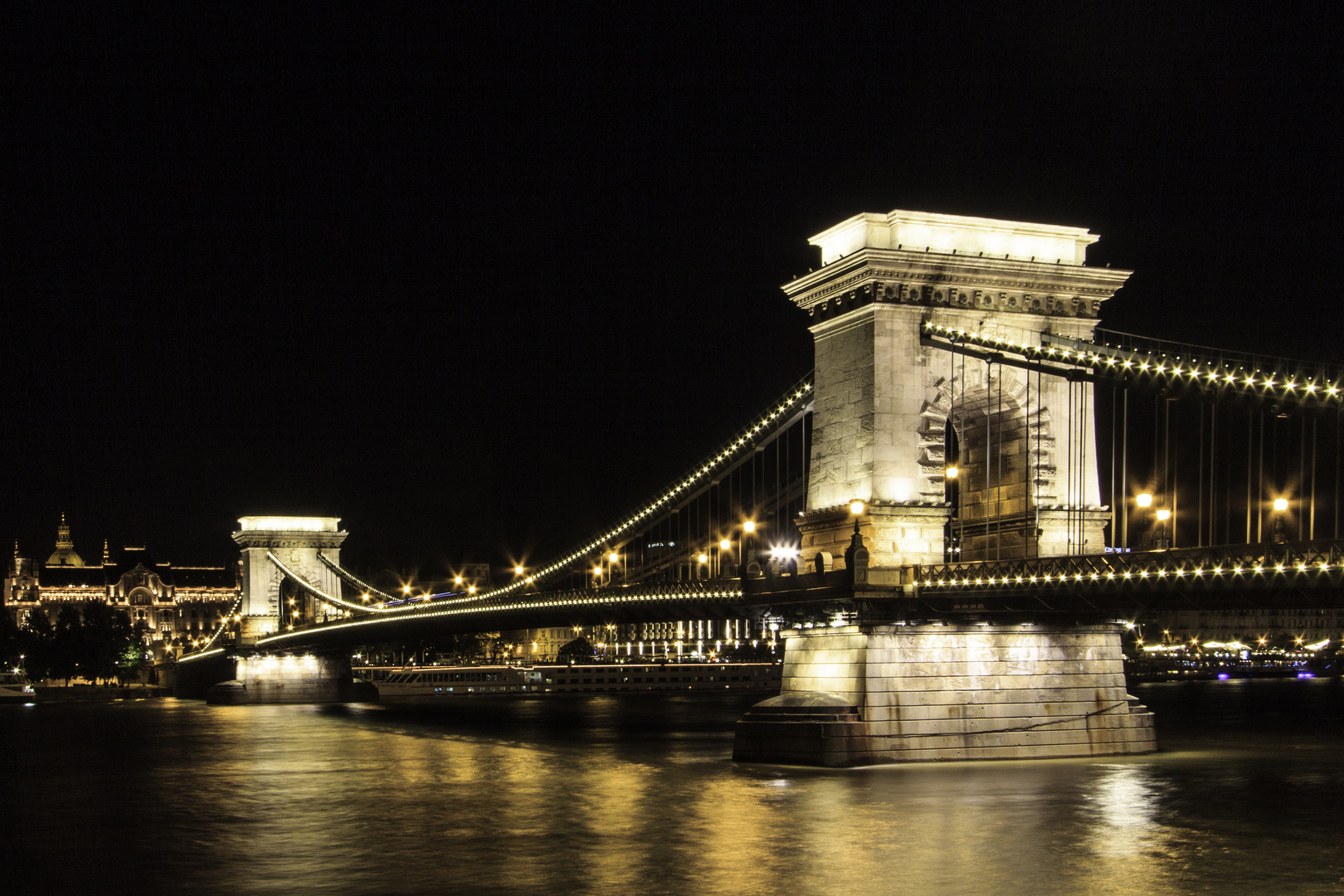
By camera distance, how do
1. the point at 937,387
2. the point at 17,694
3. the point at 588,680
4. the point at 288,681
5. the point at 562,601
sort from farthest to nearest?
the point at 588,680
the point at 17,694
the point at 288,681
the point at 562,601
the point at 937,387

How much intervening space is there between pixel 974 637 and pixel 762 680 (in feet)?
259

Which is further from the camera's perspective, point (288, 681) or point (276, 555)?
point (276, 555)

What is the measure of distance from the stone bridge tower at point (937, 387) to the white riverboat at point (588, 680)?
73.5 meters

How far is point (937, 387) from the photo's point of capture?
3562cm

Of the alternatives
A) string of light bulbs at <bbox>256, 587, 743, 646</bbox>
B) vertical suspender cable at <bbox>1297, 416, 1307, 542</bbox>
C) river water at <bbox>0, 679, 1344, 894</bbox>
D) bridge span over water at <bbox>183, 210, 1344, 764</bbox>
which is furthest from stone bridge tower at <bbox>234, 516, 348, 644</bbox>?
bridge span over water at <bbox>183, 210, 1344, 764</bbox>

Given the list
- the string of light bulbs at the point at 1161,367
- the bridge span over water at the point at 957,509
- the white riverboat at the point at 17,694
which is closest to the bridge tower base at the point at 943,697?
the bridge span over water at the point at 957,509

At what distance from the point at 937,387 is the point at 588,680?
274ft

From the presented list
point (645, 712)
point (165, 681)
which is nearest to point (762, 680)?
point (645, 712)

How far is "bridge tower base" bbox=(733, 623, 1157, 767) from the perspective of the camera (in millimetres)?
33188

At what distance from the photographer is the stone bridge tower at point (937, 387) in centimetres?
3522

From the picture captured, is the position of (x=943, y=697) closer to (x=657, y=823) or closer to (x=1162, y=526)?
(x=1162, y=526)

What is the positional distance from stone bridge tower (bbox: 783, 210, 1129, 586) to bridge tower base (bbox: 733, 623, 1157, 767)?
7.19 ft

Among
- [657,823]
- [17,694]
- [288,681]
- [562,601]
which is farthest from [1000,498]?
[17,694]

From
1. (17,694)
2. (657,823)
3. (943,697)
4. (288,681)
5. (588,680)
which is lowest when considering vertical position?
(588,680)
